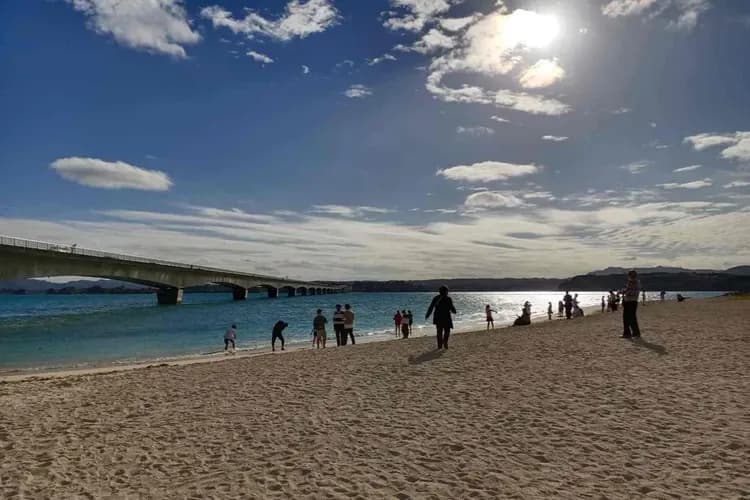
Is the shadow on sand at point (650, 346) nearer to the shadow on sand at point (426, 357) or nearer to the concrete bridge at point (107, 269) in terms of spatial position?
the shadow on sand at point (426, 357)

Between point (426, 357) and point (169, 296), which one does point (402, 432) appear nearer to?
point (426, 357)

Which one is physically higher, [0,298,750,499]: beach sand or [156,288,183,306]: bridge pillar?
[0,298,750,499]: beach sand

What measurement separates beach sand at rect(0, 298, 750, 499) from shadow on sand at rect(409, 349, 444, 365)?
2.32 ft

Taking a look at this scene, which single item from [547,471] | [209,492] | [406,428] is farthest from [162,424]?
[547,471]

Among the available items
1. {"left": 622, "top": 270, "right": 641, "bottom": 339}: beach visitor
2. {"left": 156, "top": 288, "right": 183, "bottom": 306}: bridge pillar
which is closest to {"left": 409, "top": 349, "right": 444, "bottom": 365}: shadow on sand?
{"left": 622, "top": 270, "right": 641, "bottom": 339}: beach visitor

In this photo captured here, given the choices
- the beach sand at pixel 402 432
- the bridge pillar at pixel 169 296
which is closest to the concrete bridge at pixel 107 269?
the bridge pillar at pixel 169 296

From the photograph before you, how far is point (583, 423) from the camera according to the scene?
7.12 m

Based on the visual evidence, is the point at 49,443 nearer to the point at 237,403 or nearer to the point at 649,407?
the point at 237,403

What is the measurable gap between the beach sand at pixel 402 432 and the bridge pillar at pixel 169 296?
280 ft

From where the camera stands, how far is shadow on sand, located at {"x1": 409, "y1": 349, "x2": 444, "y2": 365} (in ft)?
44.3

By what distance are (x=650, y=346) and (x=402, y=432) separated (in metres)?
10.8

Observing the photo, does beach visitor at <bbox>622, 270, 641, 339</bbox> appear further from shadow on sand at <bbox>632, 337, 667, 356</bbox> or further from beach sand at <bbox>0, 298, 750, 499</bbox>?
beach sand at <bbox>0, 298, 750, 499</bbox>

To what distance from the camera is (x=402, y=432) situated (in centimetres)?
710

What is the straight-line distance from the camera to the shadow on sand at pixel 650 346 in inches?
533
